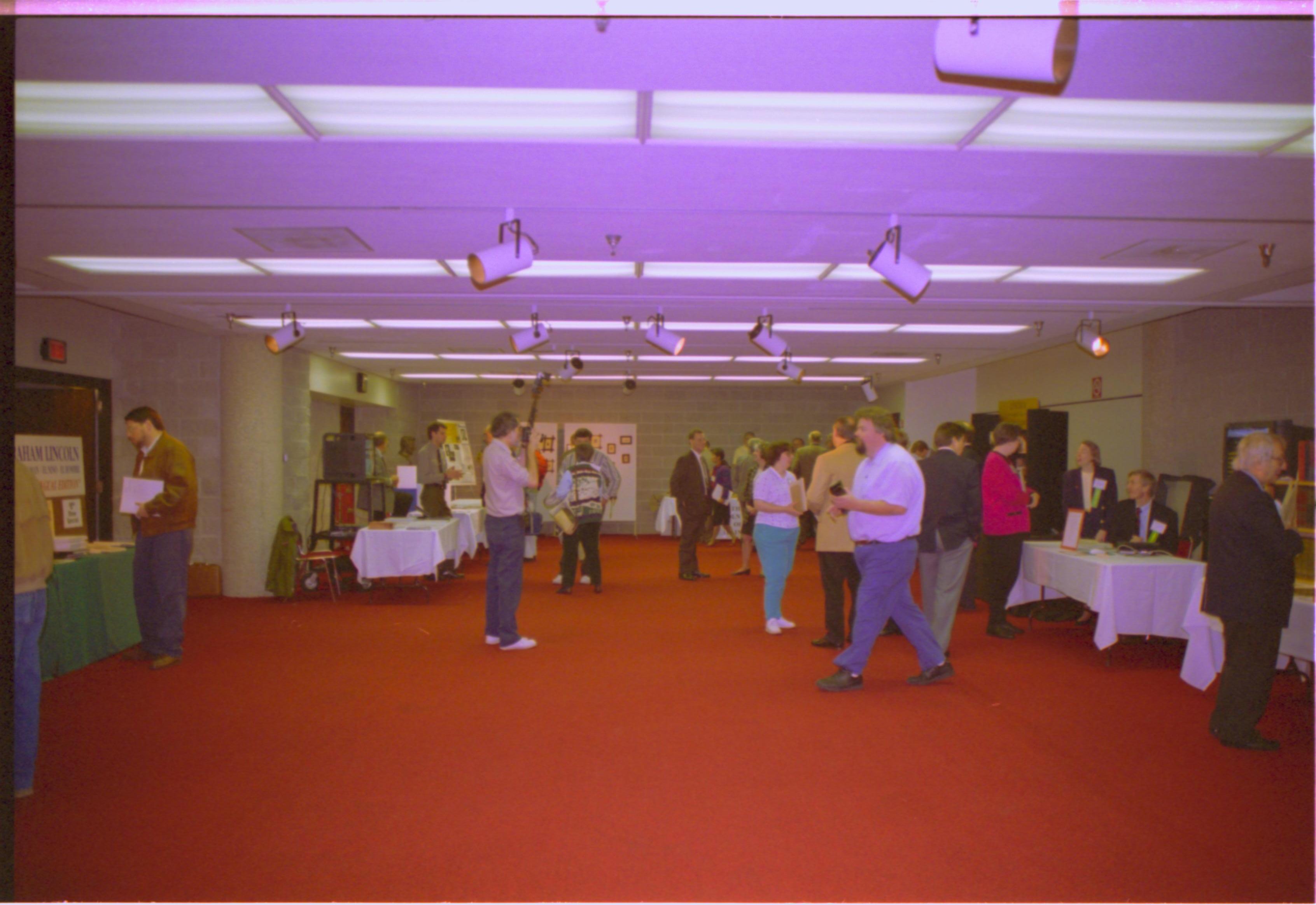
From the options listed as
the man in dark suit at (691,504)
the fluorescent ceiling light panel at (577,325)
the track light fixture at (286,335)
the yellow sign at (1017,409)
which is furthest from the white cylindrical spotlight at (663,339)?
the yellow sign at (1017,409)

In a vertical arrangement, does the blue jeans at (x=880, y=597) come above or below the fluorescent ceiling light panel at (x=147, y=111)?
below

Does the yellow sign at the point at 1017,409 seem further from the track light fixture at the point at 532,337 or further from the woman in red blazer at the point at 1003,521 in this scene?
the track light fixture at the point at 532,337

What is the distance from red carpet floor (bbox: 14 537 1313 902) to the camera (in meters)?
2.46

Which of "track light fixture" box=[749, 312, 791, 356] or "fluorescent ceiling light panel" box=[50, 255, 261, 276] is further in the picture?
"track light fixture" box=[749, 312, 791, 356]

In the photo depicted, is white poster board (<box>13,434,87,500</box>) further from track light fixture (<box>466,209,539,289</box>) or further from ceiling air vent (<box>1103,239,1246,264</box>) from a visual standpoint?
ceiling air vent (<box>1103,239,1246,264</box>)

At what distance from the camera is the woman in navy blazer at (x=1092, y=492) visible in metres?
6.11

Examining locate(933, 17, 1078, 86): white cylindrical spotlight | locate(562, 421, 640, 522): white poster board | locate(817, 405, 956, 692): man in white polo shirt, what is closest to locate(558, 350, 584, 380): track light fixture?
locate(562, 421, 640, 522): white poster board

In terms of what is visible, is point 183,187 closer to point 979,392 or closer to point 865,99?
point 865,99

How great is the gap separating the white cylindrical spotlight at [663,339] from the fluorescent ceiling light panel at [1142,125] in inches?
149

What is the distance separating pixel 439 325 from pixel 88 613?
3694 millimetres

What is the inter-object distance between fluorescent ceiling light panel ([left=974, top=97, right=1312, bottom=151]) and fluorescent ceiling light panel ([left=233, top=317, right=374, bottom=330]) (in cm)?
576

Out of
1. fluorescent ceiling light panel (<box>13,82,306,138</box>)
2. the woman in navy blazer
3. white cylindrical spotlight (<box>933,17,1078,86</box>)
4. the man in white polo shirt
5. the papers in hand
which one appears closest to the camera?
white cylindrical spotlight (<box>933,17,1078,86</box>)

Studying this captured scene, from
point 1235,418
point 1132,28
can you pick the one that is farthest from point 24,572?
point 1235,418

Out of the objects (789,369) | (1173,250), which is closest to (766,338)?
(1173,250)
